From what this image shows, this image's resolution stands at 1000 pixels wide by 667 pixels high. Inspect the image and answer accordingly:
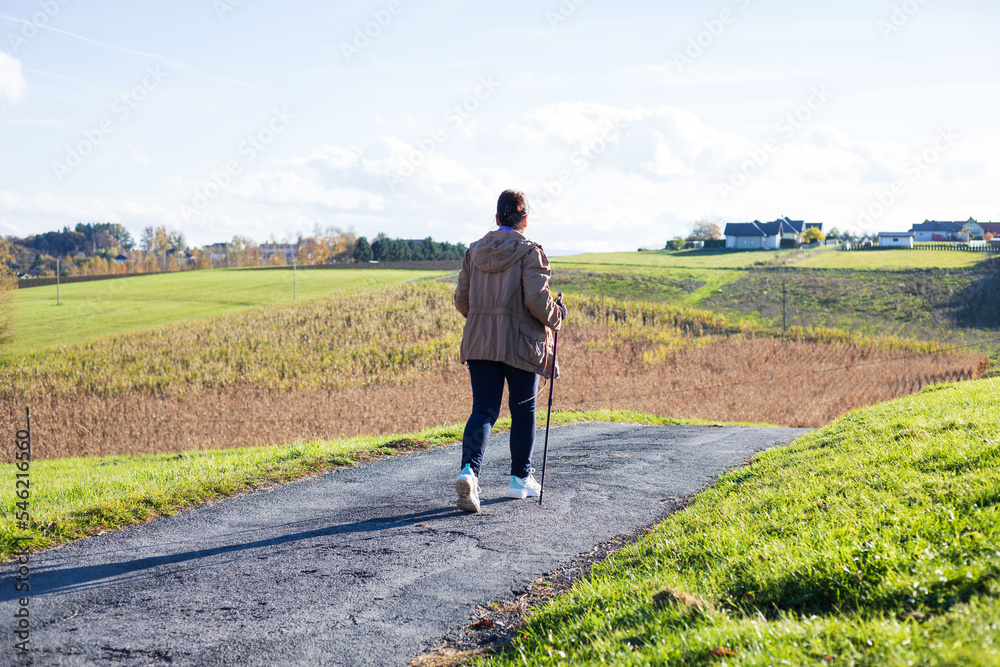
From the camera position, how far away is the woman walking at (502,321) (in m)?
6.31

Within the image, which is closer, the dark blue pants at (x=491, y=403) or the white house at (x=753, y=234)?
the dark blue pants at (x=491, y=403)

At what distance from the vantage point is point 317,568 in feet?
16.3

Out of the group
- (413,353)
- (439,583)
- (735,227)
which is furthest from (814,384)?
(735,227)

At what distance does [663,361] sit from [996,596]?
27.2 m

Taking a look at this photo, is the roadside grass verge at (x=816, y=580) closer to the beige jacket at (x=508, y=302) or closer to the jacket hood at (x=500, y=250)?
the beige jacket at (x=508, y=302)

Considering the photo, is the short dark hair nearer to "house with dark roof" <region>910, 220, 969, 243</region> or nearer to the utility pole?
the utility pole

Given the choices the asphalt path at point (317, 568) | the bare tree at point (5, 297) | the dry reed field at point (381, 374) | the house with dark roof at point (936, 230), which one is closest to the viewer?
the asphalt path at point (317, 568)

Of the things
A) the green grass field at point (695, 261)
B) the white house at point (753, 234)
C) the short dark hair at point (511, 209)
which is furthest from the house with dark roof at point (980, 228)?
the short dark hair at point (511, 209)

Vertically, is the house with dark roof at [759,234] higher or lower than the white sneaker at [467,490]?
higher

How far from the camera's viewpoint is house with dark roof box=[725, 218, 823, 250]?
3898 inches

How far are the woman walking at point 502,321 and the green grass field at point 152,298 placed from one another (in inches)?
1505

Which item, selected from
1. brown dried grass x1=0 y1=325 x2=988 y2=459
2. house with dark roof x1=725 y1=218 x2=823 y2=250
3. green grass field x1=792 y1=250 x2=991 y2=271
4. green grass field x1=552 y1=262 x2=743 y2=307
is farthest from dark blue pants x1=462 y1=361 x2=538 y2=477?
house with dark roof x1=725 y1=218 x2=823 y2=250

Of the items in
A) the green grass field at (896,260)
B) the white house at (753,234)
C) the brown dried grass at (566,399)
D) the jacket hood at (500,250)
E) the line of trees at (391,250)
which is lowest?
the brown dried grass at (566,399)

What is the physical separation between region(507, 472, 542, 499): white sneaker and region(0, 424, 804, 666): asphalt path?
0.34ft
